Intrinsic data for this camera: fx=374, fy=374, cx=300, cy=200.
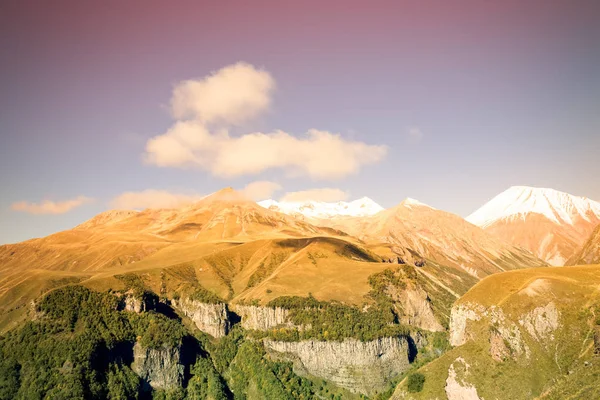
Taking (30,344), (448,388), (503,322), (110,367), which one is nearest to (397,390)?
(448,388)

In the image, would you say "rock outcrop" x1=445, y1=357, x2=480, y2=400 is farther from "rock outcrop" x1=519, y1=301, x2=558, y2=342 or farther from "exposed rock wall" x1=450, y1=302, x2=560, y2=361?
"rock outcrop" x1=519, y1=301, x2=558, y2=342

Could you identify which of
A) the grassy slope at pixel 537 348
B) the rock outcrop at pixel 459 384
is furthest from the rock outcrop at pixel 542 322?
the rock outcrop at pixel 459 384

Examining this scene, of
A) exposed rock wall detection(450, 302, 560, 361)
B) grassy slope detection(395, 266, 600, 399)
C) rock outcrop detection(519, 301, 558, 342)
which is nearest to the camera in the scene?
grassy slope detection(395, 266, 600, 399)

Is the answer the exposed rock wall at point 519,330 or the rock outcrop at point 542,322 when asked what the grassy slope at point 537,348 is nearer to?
the exposed rock wall at point 519,330

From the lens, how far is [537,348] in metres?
162

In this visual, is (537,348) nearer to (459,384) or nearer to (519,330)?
(519,330)

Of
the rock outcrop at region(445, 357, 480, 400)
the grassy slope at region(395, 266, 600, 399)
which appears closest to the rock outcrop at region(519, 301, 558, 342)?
the grassy slope at region(395, 266, 600, 399)

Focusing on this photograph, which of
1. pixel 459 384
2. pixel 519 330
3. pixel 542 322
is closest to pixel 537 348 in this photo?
pixel 519 330

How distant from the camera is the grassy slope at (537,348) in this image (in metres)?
150

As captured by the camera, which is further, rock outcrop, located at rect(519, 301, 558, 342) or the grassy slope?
rock outcrop, located at rect(519, 301, 558, 342)

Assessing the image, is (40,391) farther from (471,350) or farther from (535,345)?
(535,345)

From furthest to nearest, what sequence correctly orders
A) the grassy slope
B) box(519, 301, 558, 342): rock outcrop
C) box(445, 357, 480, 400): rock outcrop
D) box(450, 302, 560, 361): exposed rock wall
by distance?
box(519, 301, 558, 342): rock outcrop
box(450, 302, 560, 361): exposed rock wall
box(445, 357, 480, 400): rock outcrop
the grassy slope

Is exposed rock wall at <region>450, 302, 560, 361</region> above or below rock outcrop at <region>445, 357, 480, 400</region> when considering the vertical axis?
above

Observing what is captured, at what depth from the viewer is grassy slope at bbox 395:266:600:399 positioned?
14962 cm
